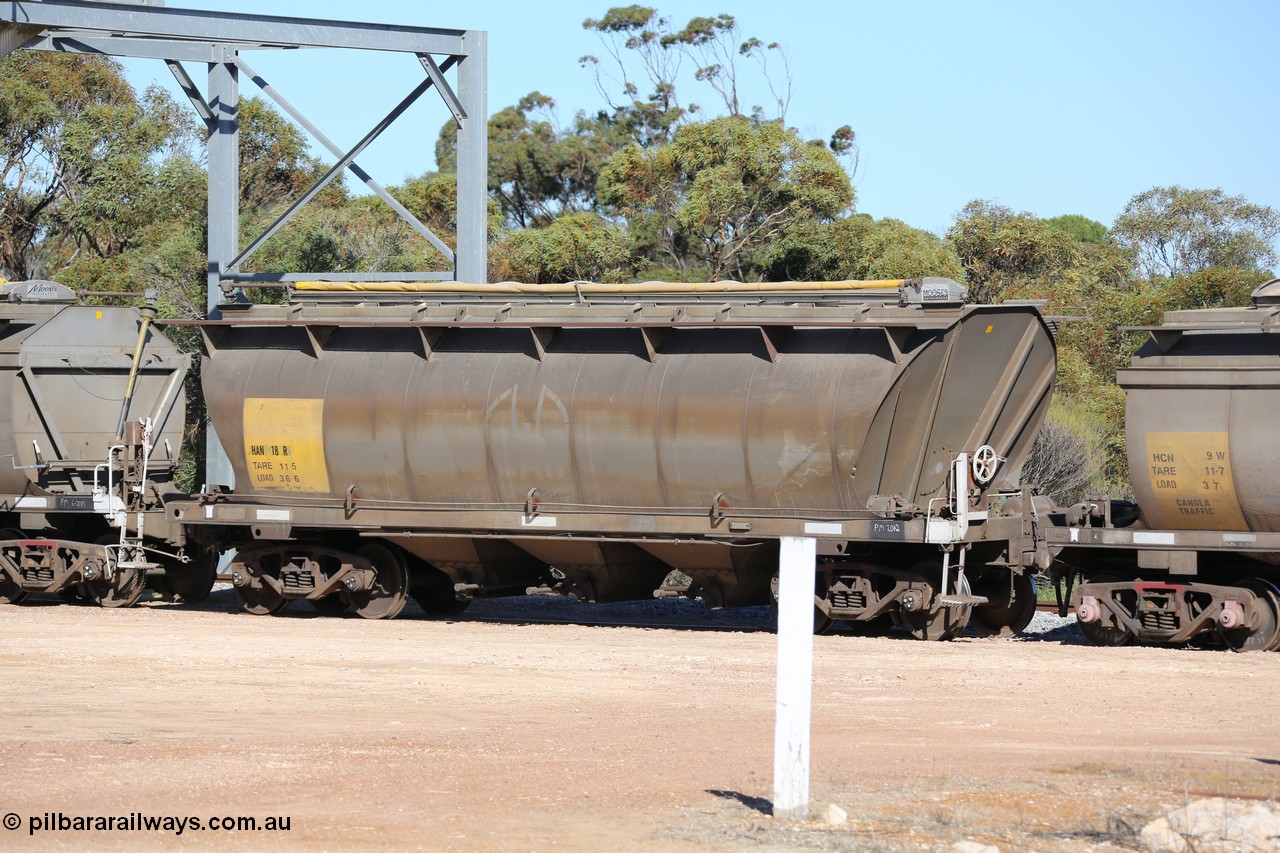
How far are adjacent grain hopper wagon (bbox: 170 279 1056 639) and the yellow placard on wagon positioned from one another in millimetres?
27

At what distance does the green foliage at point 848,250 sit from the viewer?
120 feet

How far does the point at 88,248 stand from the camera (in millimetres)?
48719

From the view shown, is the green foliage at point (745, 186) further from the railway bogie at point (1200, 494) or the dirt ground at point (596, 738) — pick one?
the dirt ground at point (596, 738)

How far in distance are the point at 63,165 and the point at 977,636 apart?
38511 mm

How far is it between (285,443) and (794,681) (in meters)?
11.5

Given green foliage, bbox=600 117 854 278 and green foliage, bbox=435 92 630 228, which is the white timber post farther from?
green foliage, bbox=435 92 630 228

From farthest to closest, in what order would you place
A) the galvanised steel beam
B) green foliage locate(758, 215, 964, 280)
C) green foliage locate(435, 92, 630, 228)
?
green foliage locate(435, 92, 630, 228)
green foliage locate(758, 215, 964, 280)
the galvanised steel beam

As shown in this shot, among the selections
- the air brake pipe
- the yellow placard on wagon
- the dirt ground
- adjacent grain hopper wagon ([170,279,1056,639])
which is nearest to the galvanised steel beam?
the air brake pipe

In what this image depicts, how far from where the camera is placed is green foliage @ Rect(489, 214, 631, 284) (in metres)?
41.7

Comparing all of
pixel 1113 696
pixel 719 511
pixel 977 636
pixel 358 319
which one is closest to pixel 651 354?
pixel 719 511

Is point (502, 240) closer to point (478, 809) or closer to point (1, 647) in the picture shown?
point (1, 647)

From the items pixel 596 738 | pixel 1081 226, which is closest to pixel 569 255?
pixel 596 738

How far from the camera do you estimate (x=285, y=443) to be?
60.4 feet

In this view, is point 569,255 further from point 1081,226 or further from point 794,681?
point 1081,226
